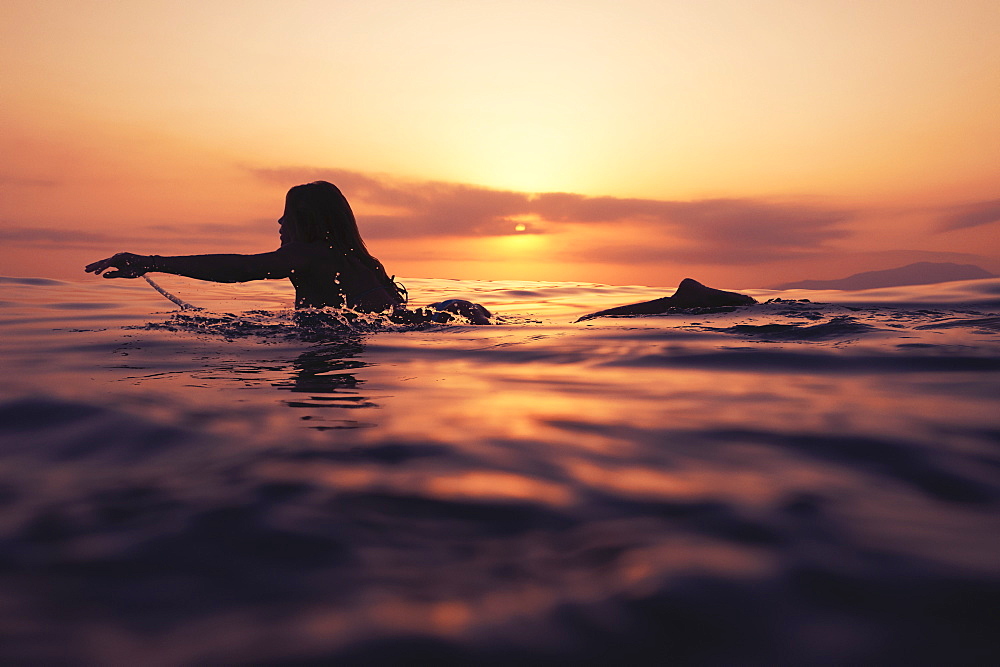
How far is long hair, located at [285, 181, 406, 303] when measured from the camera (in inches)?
221

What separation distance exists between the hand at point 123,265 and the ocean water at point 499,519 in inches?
49.1

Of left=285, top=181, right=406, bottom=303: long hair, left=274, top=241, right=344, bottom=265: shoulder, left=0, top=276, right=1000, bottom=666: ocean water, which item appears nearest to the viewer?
left=0, top=276, right=1000, bottom=666: ocean water

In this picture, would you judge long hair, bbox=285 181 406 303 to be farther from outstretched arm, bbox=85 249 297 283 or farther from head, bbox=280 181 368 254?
outstretched arm, bbox=85 249 297 283

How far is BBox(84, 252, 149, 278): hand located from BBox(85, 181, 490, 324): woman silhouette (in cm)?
67

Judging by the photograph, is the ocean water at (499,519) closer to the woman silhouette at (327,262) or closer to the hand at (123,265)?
the hand at (123,265)

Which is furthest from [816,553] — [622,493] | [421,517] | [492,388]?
[492,388]

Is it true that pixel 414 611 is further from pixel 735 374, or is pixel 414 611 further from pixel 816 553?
pixel 735 374

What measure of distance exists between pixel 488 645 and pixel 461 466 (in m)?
0.83

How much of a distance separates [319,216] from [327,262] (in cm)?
44

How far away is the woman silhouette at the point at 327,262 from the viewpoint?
526cm

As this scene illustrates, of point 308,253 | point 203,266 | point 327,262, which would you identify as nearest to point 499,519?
point 203,266

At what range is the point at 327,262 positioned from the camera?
566 centimetres

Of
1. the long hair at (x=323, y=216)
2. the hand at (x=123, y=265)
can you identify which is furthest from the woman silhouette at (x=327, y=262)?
the hand at (x=123, y=265)

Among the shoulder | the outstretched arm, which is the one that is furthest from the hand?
the shoulder
